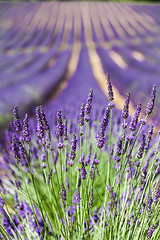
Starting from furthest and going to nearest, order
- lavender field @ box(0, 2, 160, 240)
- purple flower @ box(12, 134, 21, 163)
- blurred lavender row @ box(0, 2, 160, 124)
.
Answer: blurred lavender row @ box(0, 2, 160, 124) < lavender field @ box(0, 2, 160, 240) < purple flower @ box(12, 134, 21, 163)

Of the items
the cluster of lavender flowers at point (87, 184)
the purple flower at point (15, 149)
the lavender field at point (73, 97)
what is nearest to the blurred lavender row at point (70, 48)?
the lavender field at point (73, 97)

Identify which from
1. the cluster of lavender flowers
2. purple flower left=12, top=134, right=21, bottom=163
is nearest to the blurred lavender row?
the cluster of lavender flowers

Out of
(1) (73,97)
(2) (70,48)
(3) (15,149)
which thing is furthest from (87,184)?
(2) (70,48)

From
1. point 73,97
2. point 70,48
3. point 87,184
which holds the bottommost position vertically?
point 87,184

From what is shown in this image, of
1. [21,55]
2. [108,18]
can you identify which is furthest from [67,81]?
[108,18]

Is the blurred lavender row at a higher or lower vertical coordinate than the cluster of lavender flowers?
higher

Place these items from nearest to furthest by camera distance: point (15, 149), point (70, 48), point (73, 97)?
point (15, 149) < point (73, 97) < point (70, 48)

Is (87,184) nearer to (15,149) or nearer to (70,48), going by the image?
(15,149)

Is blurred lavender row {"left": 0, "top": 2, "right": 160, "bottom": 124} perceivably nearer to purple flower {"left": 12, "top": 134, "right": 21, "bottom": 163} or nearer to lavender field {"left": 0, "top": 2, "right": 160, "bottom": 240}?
lavender field {"left": 0, "top": 2, "right": 160, "bottom": 240}
